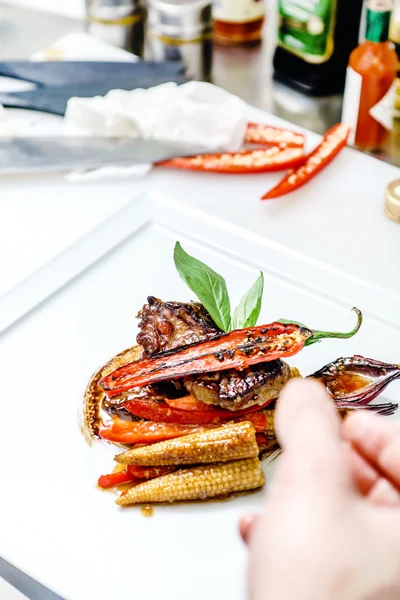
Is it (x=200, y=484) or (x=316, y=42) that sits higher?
(x=316, y=42)

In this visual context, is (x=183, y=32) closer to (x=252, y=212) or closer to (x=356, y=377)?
(x=252, y=212)

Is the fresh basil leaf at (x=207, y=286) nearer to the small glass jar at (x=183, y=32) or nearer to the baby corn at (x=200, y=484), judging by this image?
the baby corn at (x=200, y=484)

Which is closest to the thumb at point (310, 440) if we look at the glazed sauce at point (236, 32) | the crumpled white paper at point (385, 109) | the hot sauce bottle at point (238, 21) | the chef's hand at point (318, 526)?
the chef's hand at point (318, 526)

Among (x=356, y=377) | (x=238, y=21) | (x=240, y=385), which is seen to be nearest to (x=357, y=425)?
(x=240, y=385)

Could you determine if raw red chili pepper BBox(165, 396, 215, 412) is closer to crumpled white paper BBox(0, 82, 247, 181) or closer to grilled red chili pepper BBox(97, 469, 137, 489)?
grilled red chili pepper BBox(97, 469, 137, 489)

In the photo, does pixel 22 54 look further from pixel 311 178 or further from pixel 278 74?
pixel 311 178

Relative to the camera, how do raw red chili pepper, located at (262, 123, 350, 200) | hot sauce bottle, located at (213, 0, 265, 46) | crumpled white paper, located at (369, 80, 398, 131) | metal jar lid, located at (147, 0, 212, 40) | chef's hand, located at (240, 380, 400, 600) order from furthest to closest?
1. hot sauce bottle, located at (213, 0, 265, 46)
2. metal jar lid, located at (147, 0, 212, 40)
3. crumpled white paper, located at (369, 80, 398, 131)
4. raw red chili pepper, located at (262, 123, 350, 200)
5. chef's hand, located at (240, 380, 400, 600)

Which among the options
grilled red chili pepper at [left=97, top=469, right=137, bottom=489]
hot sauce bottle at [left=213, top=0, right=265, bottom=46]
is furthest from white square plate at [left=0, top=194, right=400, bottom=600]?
hot sauce bottle at [left=213, top=0, right=265, bottom=46]
